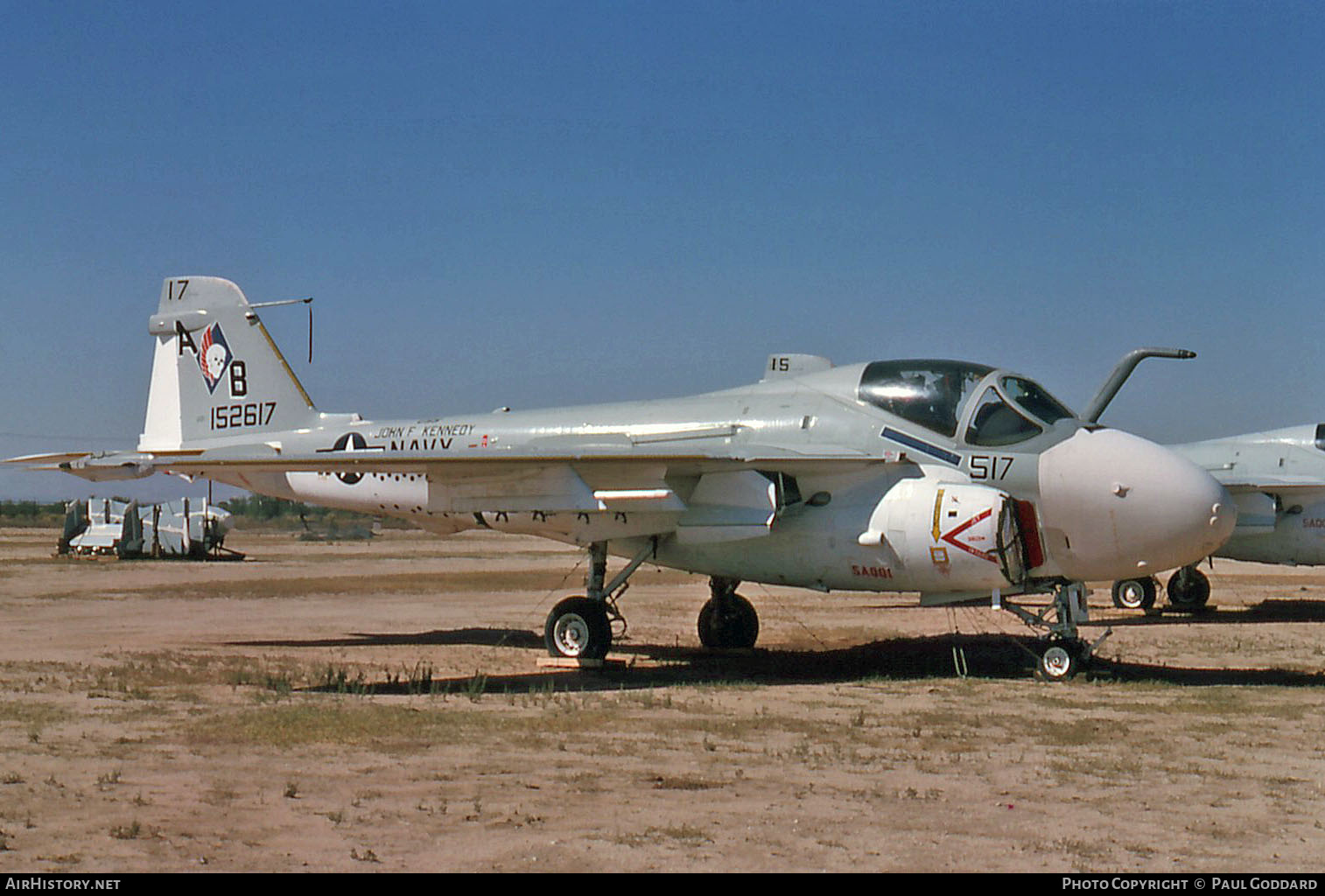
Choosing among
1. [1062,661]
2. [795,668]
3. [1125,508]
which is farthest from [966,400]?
[795,668]

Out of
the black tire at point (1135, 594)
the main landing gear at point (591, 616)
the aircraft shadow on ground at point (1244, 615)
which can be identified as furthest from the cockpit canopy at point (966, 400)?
the black tire at point (1135, 594)

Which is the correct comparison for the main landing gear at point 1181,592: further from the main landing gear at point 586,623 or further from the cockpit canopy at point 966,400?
the main landing gear at point 586,623

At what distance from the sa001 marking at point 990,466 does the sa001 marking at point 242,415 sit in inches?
352

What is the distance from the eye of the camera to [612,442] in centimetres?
1324

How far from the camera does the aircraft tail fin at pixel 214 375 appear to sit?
15.9 m

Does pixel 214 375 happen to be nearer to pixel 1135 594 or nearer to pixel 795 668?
pixel 795 668

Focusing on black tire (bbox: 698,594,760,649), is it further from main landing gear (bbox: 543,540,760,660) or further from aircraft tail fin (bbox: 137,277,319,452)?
aircraft tail fin (bbox: 137,277,319,452)

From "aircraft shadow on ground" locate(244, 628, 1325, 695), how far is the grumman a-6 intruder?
80 centimetres

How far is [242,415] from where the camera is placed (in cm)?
1589

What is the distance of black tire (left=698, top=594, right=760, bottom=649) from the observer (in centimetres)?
1496

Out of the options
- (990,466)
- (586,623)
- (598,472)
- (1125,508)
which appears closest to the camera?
(1125,508)

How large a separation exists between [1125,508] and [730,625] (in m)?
5.49

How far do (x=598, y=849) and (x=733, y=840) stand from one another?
650mm

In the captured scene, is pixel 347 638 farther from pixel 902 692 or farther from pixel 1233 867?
pixel 1233 867
